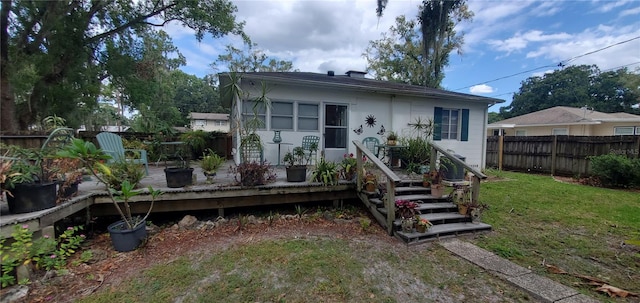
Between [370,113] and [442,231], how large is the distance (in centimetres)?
464

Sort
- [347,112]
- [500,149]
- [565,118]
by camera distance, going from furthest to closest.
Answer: [565,118] < [500,149] < [347,112]

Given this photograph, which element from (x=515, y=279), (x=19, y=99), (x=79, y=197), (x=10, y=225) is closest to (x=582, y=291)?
(x=515, y=279)

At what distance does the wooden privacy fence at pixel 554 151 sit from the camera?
323 inches

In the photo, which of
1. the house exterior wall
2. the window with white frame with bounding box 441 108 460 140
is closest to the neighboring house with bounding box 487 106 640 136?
the house exterior wall

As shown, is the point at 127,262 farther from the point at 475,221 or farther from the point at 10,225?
the point at 475,221

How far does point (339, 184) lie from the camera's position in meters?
4.86

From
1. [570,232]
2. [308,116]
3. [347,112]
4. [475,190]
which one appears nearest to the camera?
[570,232]

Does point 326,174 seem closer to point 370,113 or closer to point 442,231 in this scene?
point 442,231

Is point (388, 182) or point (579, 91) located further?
point (579, 91)

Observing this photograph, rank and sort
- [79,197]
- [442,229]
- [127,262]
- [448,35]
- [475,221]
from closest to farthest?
1. [127,262]
2. [79,197]
3. [442,229]
4. [475,221]
5. [448,35]

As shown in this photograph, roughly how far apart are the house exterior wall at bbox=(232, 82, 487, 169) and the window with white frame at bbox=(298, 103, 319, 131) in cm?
12

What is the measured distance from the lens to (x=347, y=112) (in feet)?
25.0

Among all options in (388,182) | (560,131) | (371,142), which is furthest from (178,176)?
(560,131)

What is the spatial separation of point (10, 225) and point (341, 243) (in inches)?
139
